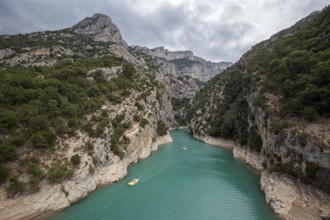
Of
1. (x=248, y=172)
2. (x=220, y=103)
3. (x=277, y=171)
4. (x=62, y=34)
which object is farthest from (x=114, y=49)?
(x=277, y=171)

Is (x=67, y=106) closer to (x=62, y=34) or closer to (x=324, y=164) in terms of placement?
(x=324, y=164)

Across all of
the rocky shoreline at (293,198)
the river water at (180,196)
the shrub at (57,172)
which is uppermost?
the shrub at (57,172)

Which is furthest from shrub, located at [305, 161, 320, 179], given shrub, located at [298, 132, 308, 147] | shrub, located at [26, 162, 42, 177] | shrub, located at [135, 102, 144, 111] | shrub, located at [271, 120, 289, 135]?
shrub, located at [135, 102, 144, 111]

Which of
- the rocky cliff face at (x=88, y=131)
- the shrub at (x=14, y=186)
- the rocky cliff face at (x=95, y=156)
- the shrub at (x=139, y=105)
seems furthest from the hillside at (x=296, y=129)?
the shrub at (x=14, y=186)

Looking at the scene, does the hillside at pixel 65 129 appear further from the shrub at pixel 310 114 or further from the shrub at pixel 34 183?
the shrub at pixel 310 114

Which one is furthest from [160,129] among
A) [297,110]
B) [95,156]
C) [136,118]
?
[297,110]

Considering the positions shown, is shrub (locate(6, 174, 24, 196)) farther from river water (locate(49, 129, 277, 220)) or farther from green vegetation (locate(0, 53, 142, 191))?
river water (locate(49, 129, 277, 220))

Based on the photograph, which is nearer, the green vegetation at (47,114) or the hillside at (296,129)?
the hillside at (296,129)
